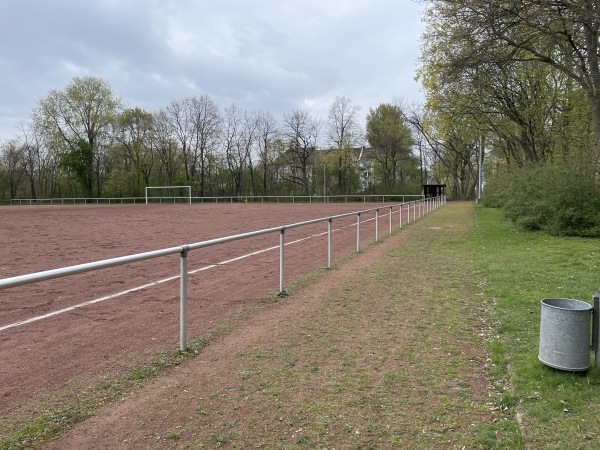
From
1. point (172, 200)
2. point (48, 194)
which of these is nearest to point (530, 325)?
point (172, 200)

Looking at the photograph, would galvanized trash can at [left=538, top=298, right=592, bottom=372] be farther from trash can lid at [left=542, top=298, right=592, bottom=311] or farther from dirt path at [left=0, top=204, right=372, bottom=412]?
dirt path at [left=0, top=204, right=372, bottom=412]

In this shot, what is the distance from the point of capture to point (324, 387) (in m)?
3.76

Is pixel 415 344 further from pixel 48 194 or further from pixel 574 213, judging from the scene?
pixel 48 194

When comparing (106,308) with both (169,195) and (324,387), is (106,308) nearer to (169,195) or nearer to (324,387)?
(324,387)

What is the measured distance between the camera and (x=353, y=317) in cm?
584

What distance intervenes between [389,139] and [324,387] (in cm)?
6827

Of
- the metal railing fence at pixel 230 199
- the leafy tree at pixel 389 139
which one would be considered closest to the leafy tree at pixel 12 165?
the metal railing fence at pixel 230 199

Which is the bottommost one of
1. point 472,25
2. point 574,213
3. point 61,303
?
point 61,303

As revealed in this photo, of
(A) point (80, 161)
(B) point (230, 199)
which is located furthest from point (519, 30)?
(A) point (80, 161)

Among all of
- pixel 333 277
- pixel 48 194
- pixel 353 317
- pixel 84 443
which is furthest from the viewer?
pixel 48 194

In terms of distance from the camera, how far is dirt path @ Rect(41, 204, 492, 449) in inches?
119

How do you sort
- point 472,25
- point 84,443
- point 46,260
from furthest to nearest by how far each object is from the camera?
1. point 472,25
2. point 46,260
3. point 84,443

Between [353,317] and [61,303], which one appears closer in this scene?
[353,317]

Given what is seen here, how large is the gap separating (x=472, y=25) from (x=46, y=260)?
13530mm
